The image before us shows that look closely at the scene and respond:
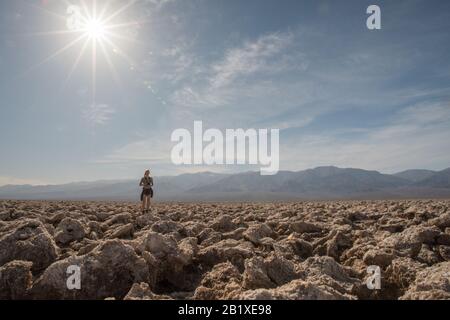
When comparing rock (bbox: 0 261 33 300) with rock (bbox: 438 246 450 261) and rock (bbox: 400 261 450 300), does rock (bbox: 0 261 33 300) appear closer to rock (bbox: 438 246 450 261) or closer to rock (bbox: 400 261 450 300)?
rock (bbox: 400 261 450 300)

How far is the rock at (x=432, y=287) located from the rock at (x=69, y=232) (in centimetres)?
564

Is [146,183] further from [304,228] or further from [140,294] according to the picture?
[140,294]

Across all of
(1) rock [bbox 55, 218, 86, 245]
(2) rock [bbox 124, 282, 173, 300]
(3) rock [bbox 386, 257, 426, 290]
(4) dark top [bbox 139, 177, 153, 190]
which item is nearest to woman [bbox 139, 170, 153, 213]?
(4) dark top [bbox 139, 177, 153, 190]

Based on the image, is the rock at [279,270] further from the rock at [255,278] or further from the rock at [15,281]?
the rock at [15,281]

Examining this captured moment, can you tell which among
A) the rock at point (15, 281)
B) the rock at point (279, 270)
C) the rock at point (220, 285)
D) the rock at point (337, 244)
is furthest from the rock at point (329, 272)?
the rock at point (15, 281)

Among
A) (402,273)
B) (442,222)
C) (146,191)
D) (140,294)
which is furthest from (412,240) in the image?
(146,191)

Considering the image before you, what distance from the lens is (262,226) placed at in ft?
22.9

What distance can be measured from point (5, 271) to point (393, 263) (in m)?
4.54

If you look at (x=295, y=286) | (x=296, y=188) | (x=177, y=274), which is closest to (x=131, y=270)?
(x=177, y=274)

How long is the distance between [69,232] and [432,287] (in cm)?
604

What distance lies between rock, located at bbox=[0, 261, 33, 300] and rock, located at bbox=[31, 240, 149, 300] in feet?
0.52

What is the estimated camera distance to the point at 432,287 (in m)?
2.84
